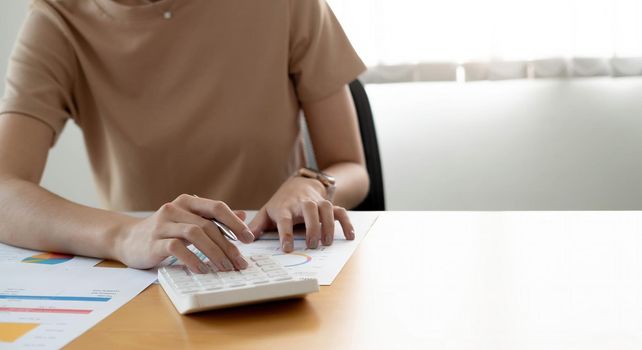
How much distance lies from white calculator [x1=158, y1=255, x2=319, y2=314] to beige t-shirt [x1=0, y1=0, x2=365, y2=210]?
613 mm

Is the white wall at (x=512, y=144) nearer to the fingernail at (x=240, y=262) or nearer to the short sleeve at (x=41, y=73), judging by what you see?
the short sleeve at (x=41, y=73)

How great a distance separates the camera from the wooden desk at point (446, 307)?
536 mm

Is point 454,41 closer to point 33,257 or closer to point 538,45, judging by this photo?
point 538,45

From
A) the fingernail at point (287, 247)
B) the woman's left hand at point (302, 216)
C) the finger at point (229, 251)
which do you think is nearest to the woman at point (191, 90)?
the woman's left hand at point (302, 216)

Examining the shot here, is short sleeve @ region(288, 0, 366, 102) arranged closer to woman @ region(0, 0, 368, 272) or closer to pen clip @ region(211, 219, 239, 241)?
woman @ region(0, 0, 368, 272)

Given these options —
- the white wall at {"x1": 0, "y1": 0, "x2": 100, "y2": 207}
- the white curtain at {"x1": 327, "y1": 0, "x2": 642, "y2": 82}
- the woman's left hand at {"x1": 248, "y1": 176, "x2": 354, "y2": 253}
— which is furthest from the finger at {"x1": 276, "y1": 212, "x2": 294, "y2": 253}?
the white wall at {"x1": 0, "y1": 0, "x2": 100, "y2": 207}

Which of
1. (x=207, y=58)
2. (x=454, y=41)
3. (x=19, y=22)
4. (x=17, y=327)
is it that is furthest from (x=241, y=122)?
(x=19, y=22)

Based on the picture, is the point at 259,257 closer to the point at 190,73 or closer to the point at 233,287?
the point at 233,287

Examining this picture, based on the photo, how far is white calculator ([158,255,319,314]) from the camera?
604mm

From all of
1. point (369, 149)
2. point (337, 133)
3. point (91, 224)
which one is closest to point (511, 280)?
point (91, 224)

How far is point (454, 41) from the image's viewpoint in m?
2.06

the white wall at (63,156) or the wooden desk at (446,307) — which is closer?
the wooden desk at (446,307)

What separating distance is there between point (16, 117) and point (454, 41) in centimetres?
124

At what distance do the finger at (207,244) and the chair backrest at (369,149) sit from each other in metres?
0.70
